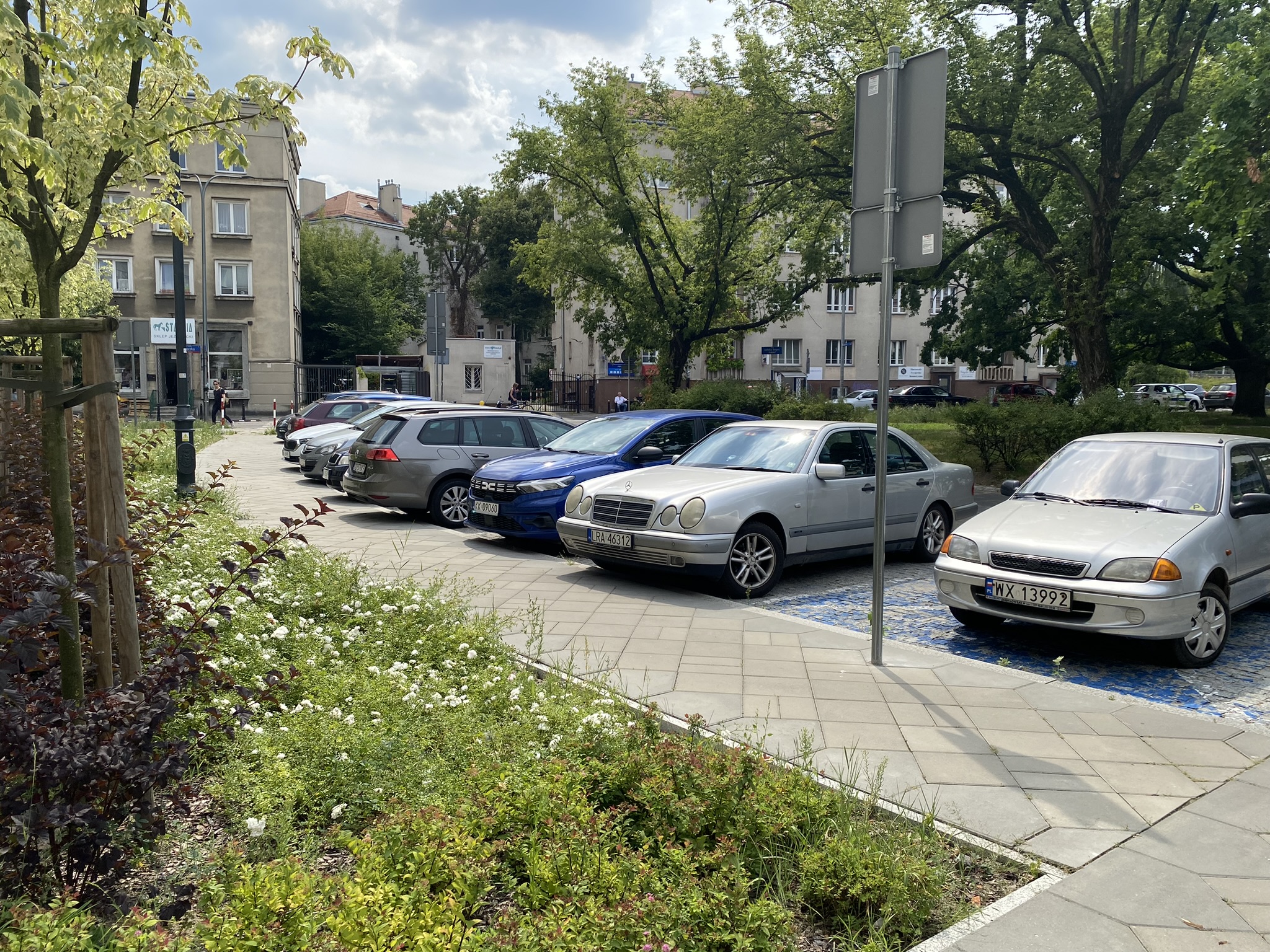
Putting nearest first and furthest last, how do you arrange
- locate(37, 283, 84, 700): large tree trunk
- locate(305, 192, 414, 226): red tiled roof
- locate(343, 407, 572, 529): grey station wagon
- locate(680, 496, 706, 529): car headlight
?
locate(37, 283, 84, 700): large tree trunk
locate(680, 496, 706, 529): car headlight
locate(343, 407, 572, 529): grey station wagon
locate(305, 192, 414, 226): red tiled roof

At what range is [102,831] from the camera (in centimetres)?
275

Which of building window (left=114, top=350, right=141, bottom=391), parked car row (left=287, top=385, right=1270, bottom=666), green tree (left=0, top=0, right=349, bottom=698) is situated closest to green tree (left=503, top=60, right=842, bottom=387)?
parked car row (left=287, top=385, right=1270, bottom=666)

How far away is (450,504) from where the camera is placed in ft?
43.1

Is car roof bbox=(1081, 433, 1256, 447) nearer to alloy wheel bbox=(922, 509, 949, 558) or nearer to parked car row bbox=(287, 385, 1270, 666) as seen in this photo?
parked car row bbox=(287, 385, 1270, 666)

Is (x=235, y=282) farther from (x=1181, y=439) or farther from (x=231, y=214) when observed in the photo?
(x=1181, y=439)

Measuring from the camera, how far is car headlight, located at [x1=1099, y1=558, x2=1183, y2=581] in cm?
607

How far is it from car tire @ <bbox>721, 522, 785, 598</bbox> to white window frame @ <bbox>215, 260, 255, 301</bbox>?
44.8m

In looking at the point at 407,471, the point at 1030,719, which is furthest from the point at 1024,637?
the point at 407,471


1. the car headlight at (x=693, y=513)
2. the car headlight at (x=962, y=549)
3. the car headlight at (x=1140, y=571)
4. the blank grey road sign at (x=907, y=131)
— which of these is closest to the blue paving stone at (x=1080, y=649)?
the car headlight at (x=1140, y=571)

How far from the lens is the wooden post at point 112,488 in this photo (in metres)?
3.28

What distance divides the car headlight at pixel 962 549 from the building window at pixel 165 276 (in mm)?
46214

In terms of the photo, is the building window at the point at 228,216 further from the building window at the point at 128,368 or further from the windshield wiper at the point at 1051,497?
the windshield wiper at the point at 1051,497

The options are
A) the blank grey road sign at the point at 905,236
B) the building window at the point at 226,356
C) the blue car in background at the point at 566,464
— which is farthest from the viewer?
the building window at the point at 226,356

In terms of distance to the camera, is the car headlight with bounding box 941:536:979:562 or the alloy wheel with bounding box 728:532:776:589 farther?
the alloy wheel with bounding box 728:532:776:589
